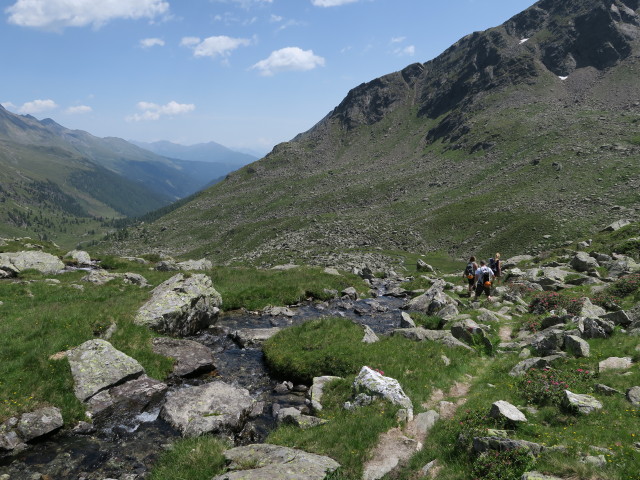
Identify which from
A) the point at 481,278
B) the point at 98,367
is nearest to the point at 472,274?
the point at 481,278

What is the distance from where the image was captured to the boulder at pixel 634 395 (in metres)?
11.8

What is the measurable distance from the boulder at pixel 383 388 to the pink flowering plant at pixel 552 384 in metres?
4.40

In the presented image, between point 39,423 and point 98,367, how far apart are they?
3.57 m

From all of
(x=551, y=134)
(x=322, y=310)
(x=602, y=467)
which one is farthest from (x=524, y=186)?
(x=602, y=467)

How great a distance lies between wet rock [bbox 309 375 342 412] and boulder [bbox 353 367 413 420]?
1.70m

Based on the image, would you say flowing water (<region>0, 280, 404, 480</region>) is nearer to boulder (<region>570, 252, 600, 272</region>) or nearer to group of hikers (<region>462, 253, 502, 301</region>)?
group of hikers (<region>462, 253, 502, 301</region>)

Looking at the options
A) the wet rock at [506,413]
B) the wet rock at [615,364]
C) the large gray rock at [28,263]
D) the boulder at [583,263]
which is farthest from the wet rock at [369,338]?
the large gray rock at [28,263]

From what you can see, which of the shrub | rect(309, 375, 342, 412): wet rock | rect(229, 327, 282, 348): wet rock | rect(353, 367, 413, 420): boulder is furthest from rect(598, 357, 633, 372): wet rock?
rect(229, 327, 282, 348): wet rock

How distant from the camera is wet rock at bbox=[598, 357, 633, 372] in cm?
1462

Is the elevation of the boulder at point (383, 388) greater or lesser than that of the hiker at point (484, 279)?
greater

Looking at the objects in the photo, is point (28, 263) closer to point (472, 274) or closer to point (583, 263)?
point (472, 274)

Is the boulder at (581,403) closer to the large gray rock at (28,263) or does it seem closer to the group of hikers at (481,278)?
the group of hikers at (481,278)

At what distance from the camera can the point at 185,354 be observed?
Result: 70.1 feet

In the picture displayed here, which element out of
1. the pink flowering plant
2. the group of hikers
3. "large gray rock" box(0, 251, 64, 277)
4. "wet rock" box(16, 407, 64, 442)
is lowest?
Answer: the group of hikers
